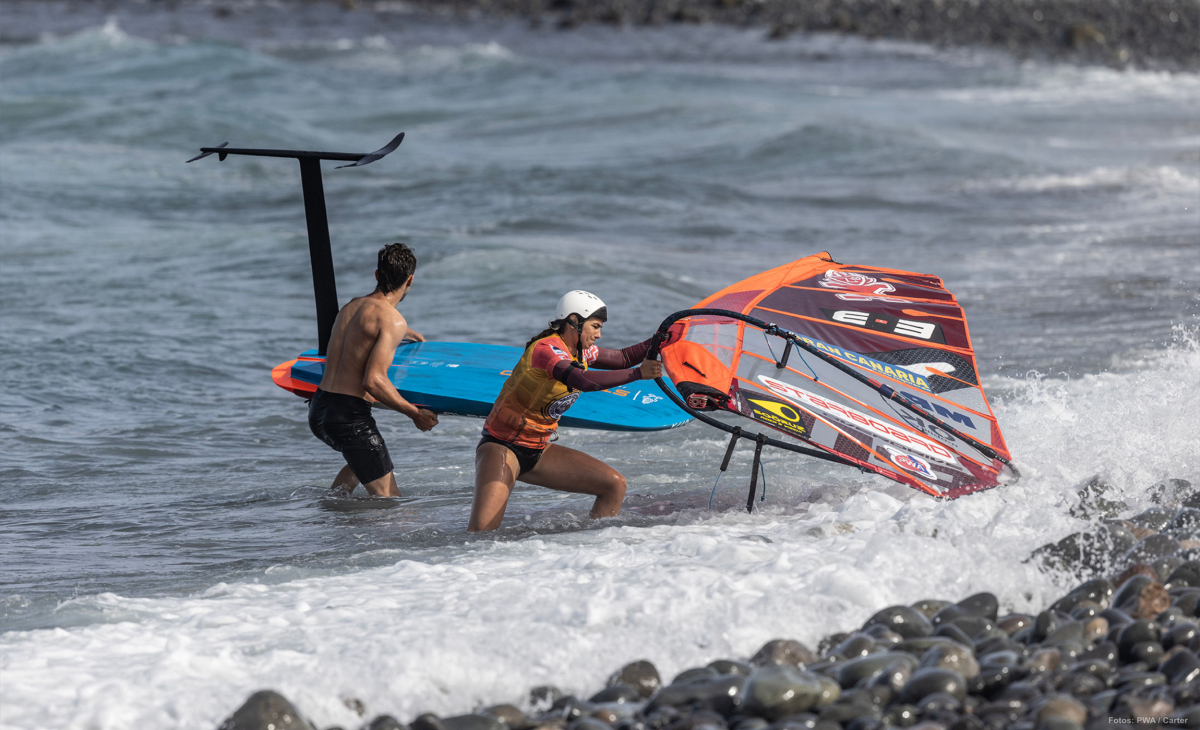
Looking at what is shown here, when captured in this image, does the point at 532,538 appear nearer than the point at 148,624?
No

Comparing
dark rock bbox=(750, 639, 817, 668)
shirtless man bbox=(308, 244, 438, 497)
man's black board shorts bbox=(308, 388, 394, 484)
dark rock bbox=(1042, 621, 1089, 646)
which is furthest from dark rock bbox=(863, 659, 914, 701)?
man's black board shorts bbox=(308, 388, 394, 484)

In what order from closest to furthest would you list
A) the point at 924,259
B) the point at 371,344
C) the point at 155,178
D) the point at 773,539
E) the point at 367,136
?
the point at 773,539, the point at 371,344, the point at 924,259, the point at 155,178, the point at 367,136

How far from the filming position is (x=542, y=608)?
4.89m

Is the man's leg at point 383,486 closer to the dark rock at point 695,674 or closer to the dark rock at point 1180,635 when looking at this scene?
the dark rock at point 695,674

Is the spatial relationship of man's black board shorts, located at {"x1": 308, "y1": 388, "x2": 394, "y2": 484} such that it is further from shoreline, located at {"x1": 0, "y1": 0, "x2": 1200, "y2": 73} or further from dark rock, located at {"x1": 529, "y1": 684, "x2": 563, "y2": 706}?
shoreline, located at {"x1": 0, "y1": 0, "x2": 1200, "y2": 73}

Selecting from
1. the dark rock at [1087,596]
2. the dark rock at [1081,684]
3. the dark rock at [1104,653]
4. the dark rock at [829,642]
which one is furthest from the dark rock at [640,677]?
the dark rock at [1087,596]

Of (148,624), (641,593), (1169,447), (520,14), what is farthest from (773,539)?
(520,14)

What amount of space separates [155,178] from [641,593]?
1780 centimetres

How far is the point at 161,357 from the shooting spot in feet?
36.4

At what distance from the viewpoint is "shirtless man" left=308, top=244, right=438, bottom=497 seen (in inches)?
254

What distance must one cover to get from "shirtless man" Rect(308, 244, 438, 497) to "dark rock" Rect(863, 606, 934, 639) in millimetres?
2649

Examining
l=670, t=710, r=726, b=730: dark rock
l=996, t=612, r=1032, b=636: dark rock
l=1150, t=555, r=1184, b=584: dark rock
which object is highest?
l=1150, t=555, r=1184, b=584: dark rock

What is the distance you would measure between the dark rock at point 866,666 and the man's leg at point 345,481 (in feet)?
12.8

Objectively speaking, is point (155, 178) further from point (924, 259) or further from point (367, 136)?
point (924, 259)
